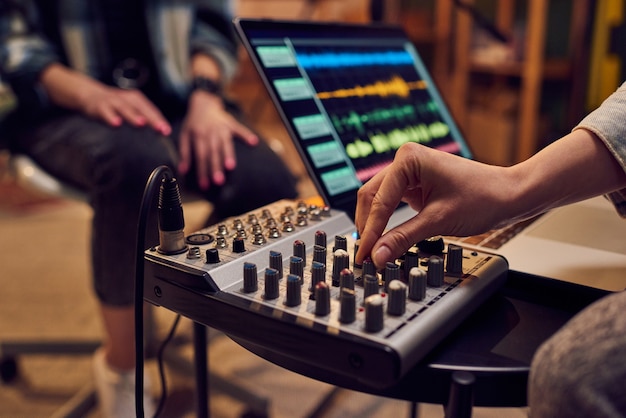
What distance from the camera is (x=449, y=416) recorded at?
0.45m

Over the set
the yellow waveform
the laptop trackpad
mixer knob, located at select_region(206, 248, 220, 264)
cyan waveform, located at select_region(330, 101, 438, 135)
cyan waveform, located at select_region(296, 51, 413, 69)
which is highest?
cyan waveform, located at select_region(296, 51, 413, 69)

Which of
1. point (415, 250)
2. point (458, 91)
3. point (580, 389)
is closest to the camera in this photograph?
point (580, 389)

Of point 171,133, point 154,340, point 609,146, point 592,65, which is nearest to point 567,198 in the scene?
point 609,146

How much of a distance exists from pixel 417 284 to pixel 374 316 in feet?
0.19

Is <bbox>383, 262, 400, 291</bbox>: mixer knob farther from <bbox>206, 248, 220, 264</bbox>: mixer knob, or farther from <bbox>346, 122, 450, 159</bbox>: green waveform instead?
<bbox>346, 122, 450, 159</bbox>: green waveform

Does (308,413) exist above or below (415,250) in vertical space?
below

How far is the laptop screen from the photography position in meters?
0.71

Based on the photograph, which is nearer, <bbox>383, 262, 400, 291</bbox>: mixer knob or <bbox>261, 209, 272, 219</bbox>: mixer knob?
<bbox>383, 262, 400, 291</bbox>: mixer knob

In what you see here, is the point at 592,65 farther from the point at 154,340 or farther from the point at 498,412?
the point at 154,340

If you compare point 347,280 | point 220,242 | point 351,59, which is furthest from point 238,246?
point 351,59

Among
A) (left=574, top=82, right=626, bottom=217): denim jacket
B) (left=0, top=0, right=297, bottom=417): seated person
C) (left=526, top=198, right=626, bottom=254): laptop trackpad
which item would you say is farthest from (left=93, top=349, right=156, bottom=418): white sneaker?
(left=574, top=82, right=626, bottom=217): denim jacket

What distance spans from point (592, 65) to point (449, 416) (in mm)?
2178

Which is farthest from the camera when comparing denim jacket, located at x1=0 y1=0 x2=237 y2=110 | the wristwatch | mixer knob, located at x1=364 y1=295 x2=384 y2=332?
the wristwatch

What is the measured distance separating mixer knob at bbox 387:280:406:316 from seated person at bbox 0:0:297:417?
0.58m
